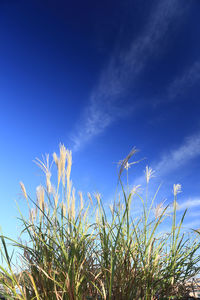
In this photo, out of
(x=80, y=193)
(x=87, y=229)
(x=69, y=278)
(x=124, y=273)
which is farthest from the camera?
(x=80, y=193)

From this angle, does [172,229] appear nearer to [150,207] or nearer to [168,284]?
[150,207]

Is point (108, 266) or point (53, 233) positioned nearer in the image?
point (108, 266)

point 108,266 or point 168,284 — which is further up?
point 108,266

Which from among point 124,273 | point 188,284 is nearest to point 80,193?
point 124,273

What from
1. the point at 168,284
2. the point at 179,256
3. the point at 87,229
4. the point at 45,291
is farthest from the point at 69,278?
the point at 179,256

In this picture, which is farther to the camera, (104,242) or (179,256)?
(179,256)

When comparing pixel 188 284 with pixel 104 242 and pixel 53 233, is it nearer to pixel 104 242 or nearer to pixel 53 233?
pixel 104 242

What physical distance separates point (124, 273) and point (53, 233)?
22.9 inches

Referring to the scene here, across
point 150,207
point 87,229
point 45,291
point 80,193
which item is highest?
point 80,193

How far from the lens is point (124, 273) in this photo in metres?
1.72

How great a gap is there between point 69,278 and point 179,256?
35.2 inches

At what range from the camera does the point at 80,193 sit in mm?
2252

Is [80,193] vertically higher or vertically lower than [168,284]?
higher

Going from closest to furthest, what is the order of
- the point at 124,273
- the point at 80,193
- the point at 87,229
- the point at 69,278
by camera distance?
the point at 69,278
the point at 124,273
the point at 87,229
the point at 80,193
